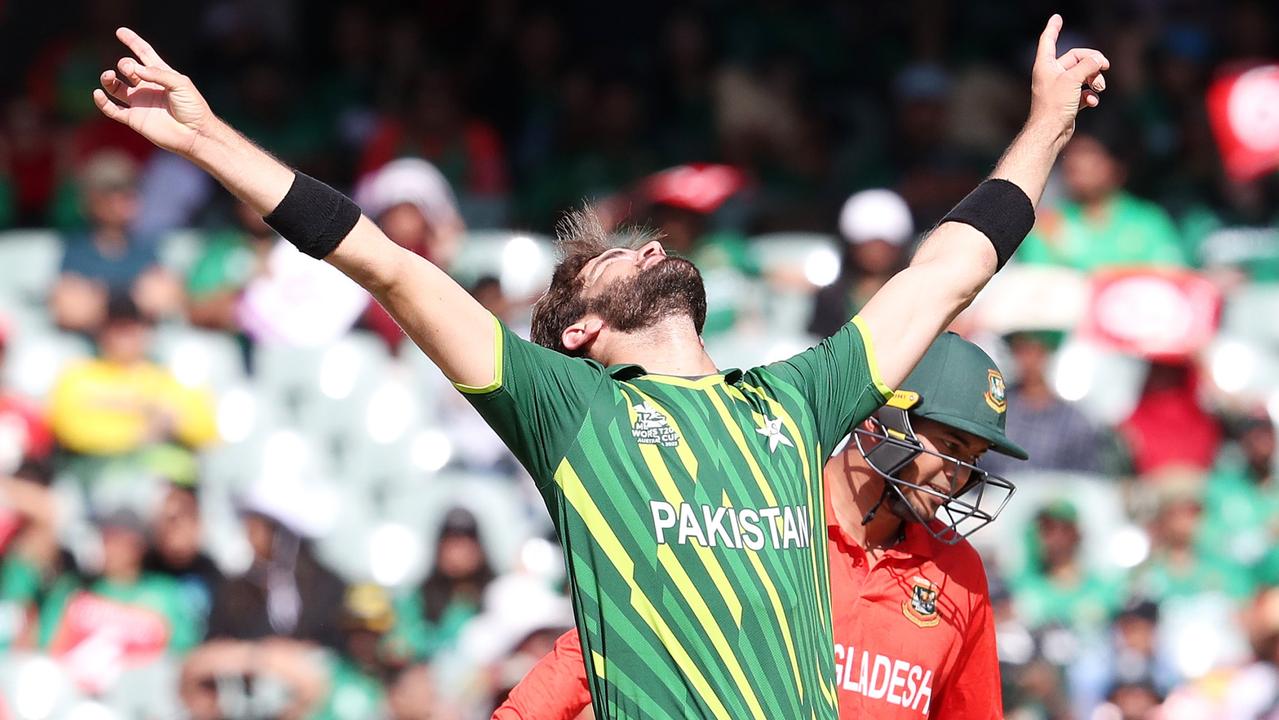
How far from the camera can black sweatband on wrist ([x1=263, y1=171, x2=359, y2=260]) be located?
3438 millimetres

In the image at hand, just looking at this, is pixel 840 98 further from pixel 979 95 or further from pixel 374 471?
pixel 374 471

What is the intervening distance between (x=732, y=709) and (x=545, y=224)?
787 centimetres

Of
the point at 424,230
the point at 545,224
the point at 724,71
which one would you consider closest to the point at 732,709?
the point at 424,230

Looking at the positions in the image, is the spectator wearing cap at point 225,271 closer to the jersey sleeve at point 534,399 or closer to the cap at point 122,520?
the cap at point 122,520

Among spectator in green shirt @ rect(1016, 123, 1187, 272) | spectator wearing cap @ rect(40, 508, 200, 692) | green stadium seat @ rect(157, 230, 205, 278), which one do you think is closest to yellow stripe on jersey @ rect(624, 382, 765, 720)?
spectator wearing cap @ rect(40, 508, 200, 692)

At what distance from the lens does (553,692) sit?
4.27 meters

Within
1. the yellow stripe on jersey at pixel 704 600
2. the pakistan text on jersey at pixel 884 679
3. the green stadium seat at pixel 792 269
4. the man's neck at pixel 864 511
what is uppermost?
the green stadium seat at pixel 792 269

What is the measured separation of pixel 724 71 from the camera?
11.7m

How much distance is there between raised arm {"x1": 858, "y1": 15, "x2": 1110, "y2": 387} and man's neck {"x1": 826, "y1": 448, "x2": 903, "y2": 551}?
862 millimetres

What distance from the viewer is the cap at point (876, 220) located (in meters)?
9.70

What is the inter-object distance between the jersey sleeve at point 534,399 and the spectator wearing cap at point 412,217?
6233mm

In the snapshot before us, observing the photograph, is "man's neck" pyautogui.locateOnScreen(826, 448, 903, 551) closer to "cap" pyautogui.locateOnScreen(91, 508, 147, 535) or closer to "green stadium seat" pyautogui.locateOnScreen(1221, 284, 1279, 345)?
"cap" pyautogui.locateOnScreen(91, 508, 147, 535)

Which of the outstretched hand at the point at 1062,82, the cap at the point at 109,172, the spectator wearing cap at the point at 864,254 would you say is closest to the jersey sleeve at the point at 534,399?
the outstretched hand at the point at 1062,82

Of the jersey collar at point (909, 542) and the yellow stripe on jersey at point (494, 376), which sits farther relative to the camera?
the jersey collar at point (909, 542)
